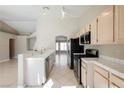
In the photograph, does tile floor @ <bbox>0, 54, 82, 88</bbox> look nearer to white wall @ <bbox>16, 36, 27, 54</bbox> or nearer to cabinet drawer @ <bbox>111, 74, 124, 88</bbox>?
cabinet drawer @ <bbox>111, 74, 124, 88</bbox>

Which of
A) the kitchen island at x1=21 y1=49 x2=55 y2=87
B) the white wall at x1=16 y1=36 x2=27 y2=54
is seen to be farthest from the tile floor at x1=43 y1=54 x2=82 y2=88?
the white wall at x1=16 y1=36 x2=27 y2=54

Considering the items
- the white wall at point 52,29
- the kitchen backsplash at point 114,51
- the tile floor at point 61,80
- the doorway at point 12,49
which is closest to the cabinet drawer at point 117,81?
the kitchen backsplash at point 114,51

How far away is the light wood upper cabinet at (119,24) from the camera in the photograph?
2176mm

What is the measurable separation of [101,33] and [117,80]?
5.05 feet

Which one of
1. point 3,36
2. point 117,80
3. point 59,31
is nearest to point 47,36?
point 59,31

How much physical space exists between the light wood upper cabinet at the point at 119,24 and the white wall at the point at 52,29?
782 centimetres

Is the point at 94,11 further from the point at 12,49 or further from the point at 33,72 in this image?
the point at 12,49

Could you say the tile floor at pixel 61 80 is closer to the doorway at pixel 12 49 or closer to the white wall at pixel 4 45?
the white wall at pixel 4 45

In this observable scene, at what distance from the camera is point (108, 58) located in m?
3.94

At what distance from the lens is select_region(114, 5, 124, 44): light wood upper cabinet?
218cm

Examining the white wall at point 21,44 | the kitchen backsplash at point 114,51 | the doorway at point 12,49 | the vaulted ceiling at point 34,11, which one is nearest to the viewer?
the kitchen backsplash at point 114,51

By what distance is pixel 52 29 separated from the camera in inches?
400

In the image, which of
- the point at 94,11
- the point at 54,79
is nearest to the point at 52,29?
the point at 94,11
